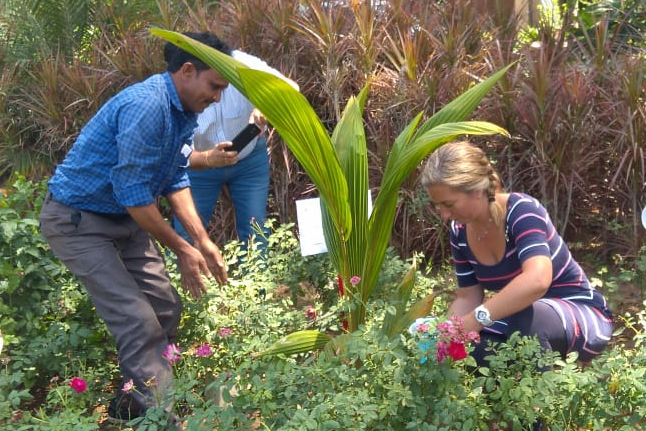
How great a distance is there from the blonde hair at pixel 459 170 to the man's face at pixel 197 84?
0.86 m

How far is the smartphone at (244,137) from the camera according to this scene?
4.39 metres

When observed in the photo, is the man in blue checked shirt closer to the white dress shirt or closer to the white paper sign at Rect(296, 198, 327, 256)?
the white paper sign at Rect(296, 198, 327, 256)

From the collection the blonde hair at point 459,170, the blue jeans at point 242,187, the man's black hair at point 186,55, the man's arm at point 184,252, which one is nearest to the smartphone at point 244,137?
the blue jeans at point 242,187

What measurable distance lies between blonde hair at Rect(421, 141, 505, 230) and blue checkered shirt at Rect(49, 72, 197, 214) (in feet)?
3.26

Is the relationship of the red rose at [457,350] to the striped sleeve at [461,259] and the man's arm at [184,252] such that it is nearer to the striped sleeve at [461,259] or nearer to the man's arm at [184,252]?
the striped sleeve at [461,259]

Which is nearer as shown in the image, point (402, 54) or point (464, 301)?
point (464, 301)

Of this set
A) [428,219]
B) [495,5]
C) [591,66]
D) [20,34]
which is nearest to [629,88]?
[591,66]

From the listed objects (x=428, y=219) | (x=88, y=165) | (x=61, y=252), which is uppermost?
(x=88, y=165)

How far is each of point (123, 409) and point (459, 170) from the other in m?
1.72

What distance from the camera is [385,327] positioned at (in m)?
3.31

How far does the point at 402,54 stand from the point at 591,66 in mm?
1129

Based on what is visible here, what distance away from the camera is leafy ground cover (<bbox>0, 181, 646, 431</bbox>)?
2734mm

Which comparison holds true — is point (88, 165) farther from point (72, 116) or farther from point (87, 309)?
point (72, 116)

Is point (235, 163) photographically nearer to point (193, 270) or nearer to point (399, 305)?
point (193, 270)
